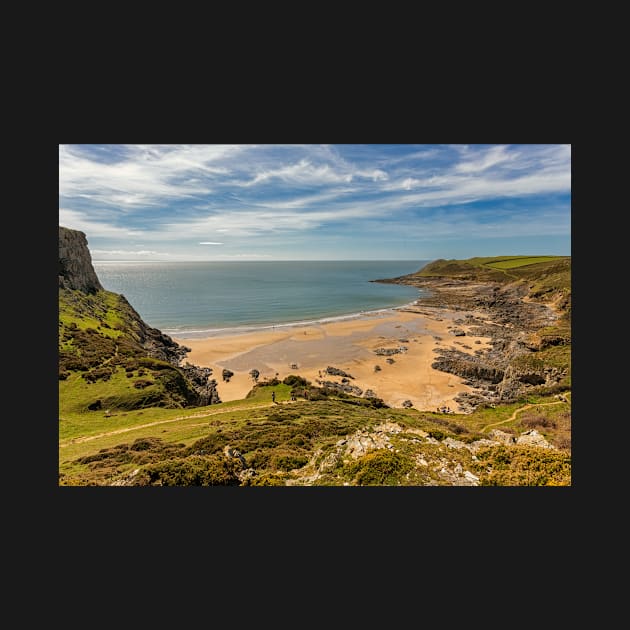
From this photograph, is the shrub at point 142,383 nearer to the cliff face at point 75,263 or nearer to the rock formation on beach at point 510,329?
the cliff face at point 75,263

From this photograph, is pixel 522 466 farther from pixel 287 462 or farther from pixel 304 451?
pixel 287 462

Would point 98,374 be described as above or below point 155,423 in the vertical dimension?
above

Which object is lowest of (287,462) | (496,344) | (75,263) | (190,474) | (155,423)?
(155,423)

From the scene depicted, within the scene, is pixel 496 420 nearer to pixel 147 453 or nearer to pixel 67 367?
pixel 147 453

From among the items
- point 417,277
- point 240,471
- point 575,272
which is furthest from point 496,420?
point 417,277

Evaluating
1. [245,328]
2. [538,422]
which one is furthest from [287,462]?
[245,328]

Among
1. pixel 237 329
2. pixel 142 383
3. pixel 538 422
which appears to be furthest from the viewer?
pixel 237 329
